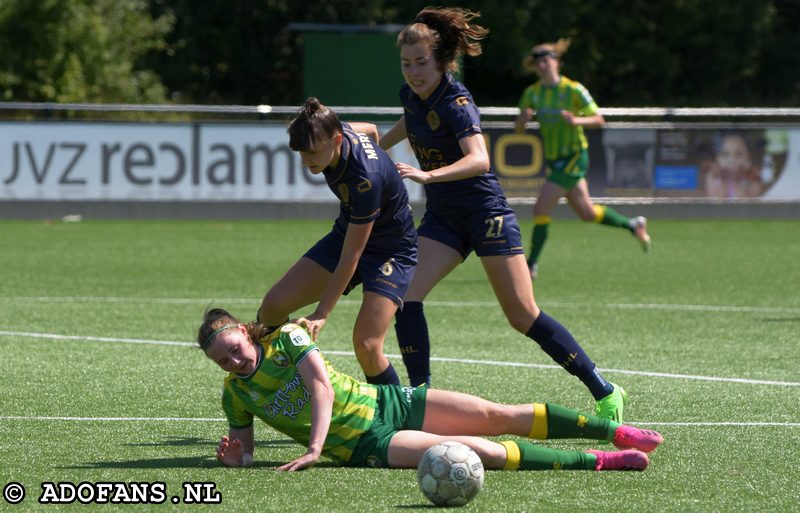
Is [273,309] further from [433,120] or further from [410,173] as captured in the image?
[433,120]

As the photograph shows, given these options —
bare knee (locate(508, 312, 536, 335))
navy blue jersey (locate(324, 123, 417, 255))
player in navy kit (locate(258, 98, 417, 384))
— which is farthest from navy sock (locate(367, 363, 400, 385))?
bare knee (locate(508, 312, 536, 335))

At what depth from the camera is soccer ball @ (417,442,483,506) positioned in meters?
5.21

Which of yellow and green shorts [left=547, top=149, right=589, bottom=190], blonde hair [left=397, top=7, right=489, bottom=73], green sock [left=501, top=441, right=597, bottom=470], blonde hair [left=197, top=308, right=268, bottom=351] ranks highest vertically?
blonde hair [left=397, top=7, right=489, bottom=73]

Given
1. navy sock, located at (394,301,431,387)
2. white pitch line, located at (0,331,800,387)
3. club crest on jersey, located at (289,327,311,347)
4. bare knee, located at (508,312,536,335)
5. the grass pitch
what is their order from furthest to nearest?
white pitch line, located at (0,331,800,387)
navy sock, located at (394,301,431,387)
bare knee, located at (508,312,536,335)
club crest on jersey, located at (289,327,311,347)
the grass pitch

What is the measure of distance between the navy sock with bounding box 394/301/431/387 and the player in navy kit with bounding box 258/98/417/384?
1.60ft

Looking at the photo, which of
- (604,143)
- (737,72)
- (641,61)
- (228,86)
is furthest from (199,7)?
(604,143)

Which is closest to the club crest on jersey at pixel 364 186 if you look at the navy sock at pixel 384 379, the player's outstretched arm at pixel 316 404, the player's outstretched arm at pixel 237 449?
the player's outstretched arm at pixel 316 404

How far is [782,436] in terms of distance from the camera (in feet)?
22.1

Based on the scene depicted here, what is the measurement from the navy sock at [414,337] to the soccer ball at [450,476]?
1863 millimetres

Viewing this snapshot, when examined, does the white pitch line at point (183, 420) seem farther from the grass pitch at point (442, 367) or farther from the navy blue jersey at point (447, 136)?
the navy blue jersey at point (447, 136)

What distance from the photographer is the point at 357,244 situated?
20.7ft

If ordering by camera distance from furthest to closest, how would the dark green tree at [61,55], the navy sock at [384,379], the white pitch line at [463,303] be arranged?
1. the dark green tree at [61,55]
2. the white pitch line at [463,303]
3. the navy sock at [384,379]

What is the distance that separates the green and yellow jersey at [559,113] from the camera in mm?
14523

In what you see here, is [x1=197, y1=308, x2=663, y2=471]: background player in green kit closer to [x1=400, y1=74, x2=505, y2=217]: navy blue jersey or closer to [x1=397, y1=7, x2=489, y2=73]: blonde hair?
[x1=400, y1=74, x2=505, y2=217]: navy blue jersey
